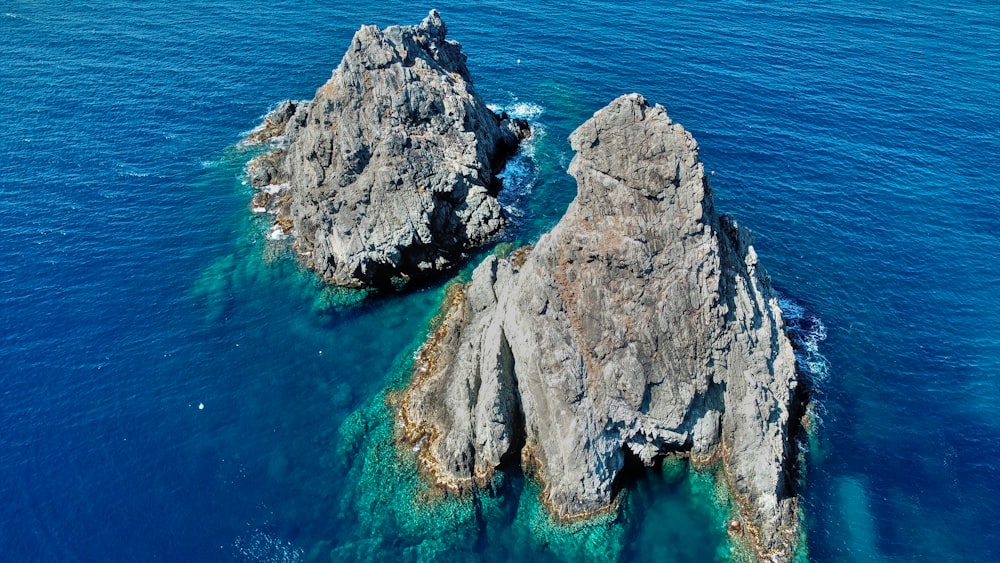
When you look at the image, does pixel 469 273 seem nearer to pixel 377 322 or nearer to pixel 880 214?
pixel 377 322

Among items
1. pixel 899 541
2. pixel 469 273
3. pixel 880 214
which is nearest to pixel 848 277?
pixel 880 214

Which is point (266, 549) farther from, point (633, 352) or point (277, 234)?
point (277, 234)

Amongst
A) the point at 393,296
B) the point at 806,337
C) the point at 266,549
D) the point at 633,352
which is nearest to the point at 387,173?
the point at 393,296

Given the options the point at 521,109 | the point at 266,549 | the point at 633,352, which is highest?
the point at 521,109

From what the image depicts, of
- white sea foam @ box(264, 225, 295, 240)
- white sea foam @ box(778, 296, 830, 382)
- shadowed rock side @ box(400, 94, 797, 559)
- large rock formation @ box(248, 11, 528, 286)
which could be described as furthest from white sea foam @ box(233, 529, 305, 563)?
white sea foam @ box(778, 296, 830, 382)

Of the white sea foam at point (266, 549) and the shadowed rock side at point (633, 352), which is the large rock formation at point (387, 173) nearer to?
the shadowed rock side at point (633, 352)

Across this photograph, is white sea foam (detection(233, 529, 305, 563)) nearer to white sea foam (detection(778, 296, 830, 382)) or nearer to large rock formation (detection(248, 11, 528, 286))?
large rock formation (detection(248, 11, 528, 286))

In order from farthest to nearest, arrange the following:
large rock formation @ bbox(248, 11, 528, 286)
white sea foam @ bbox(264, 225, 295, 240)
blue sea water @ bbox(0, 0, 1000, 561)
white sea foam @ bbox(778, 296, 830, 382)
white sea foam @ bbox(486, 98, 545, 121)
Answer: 1. white sea foam @ bbox(486, 98, 545, 121)
2. white sea foam @ bbox(264, 225, 295, 240)
3. large rock formation @ bbox(248, 11, 528, 286)
4. white sea foam @ bbox(778, 296, 830, 382)
5. blue sea water @ bbox(0, 0, 1000, 561)
